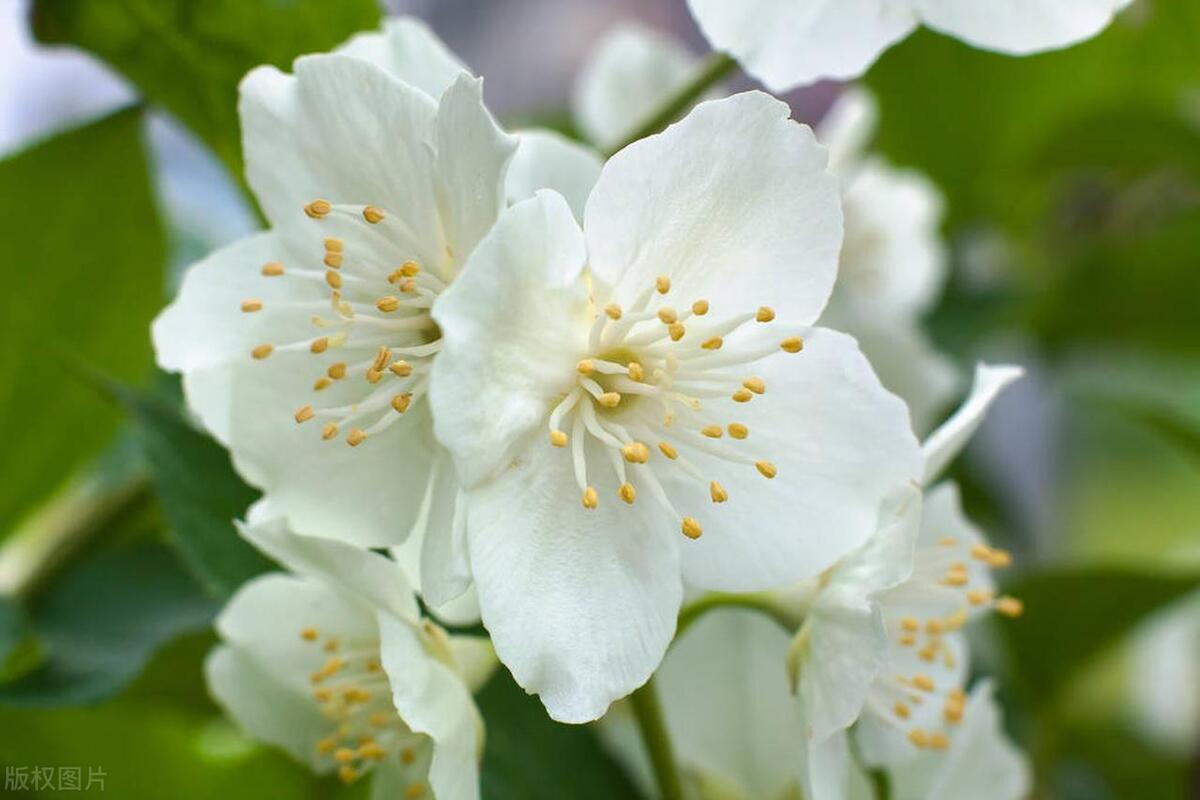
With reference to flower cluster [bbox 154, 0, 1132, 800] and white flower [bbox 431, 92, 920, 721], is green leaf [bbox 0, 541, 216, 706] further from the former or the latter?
white flower [bbox 431, 92, 920, 721]

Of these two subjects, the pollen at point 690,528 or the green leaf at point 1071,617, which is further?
the green leaf at point 1071,617

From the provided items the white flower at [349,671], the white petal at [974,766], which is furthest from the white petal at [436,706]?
the white petal at [974,766]

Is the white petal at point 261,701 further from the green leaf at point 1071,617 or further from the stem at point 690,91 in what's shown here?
the green leaf at point 1071,617

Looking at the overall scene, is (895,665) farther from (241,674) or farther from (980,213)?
(980,213)

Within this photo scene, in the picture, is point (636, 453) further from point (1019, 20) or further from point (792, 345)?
point (1019, 20)

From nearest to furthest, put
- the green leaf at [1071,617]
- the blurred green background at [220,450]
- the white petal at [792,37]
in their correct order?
the white petal at [792,37] < the blurred green background at [220,450] < the green leaf at [1071,617]

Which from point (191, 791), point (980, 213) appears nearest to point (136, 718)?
point (191, 791)

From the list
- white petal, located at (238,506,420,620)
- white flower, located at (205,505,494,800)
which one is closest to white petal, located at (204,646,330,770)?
Answer: white flower, located at (205,505,494,800)
